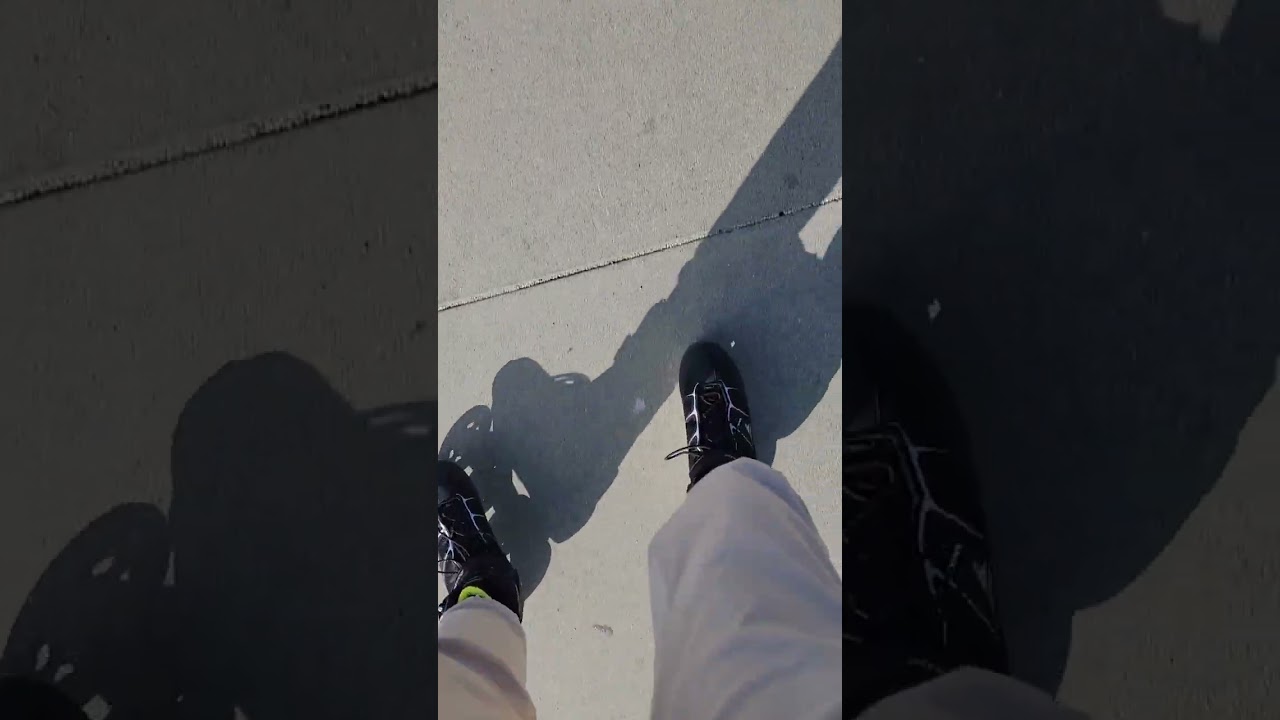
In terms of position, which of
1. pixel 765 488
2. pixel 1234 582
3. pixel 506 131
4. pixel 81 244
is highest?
Answer: pixel 506 131

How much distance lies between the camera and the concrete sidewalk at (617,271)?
6.11ft

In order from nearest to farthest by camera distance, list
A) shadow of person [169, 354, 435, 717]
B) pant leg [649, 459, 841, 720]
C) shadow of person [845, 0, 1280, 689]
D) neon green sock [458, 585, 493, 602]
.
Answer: pant leg [649, 459, 841, 720] < shadow of person [845, 0, 1280, 689] < shadow of person [169, 354, 435, 717] < neon green sock [458, 585, 493, 602]

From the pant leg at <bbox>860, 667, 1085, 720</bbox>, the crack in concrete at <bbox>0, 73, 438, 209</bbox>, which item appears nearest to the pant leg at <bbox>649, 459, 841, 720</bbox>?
the pant leg at <bbox>860, 667, 1085, 720</bbox>

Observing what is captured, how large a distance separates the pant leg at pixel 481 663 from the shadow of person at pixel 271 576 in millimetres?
63

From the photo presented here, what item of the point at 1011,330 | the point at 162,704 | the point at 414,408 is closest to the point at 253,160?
the point at 414,408

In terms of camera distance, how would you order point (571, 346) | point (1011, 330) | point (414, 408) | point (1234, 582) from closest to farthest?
point (1234, 582), point (1011, 330), point (414, 408), point (571, 346)

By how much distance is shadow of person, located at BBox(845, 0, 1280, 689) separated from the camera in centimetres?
Answer: 164

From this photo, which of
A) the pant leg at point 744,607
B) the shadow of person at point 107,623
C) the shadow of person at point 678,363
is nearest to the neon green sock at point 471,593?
the shadow of person at point 678,363

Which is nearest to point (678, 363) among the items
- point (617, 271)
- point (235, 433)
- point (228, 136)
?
point (617, 271)

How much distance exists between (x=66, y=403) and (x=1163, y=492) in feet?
8.16

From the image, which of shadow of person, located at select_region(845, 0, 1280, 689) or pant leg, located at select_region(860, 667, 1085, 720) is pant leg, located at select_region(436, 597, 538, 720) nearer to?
pant leg, located at select_region(860, 667, 1085, 720)

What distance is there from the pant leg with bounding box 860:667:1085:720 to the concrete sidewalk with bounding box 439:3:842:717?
370mm

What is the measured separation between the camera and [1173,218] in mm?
1657

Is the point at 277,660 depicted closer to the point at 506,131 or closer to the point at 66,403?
the point at 66,403
